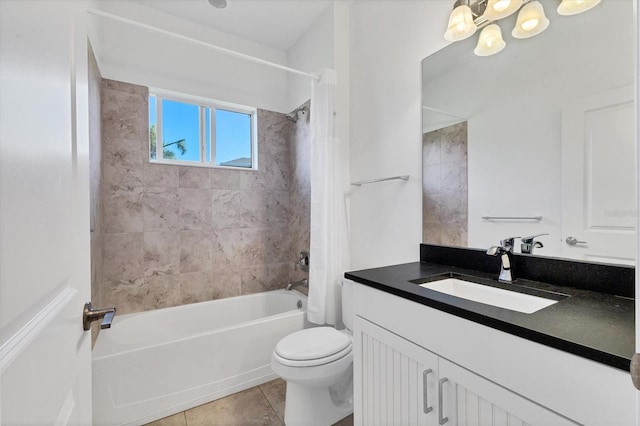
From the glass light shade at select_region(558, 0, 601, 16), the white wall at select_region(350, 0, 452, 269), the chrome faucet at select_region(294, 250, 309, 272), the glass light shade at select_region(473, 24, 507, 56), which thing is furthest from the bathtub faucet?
the glass light shade at select_region(558, 0, 601, 16)

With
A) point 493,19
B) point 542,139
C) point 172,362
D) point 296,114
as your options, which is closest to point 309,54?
point 296,114

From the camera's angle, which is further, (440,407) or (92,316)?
(440,407)

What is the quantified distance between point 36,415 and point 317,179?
6.23 ft

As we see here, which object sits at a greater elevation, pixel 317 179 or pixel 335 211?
pixel 317 179

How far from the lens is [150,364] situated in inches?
66.7

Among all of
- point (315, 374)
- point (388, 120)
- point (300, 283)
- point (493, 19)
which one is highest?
point (493, 19)

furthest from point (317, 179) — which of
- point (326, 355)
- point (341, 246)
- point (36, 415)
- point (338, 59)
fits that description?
point (36, 415)

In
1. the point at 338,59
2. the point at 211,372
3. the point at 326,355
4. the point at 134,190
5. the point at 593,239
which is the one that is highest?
the point at 338,59

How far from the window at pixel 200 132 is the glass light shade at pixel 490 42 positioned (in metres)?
2.03

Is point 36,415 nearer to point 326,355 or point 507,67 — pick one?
point 326,355

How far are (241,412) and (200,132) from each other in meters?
2.29

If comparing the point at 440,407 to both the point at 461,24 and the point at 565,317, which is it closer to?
the point at 565,317

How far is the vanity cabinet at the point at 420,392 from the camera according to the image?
2.42ft

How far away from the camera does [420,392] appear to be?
953 millimetres
